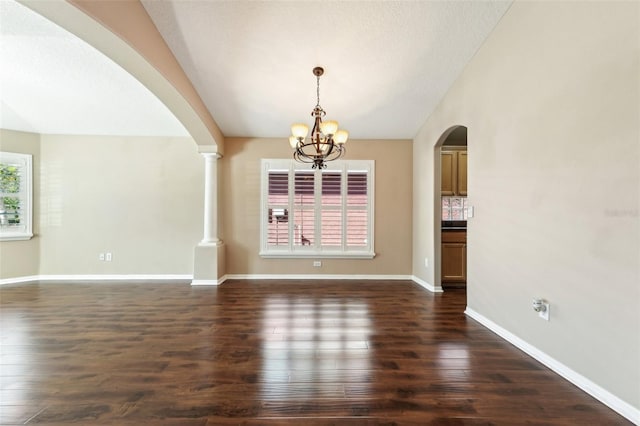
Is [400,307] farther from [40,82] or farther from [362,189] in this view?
[40,82]

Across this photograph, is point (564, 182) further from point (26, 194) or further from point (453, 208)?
point (26, 194)

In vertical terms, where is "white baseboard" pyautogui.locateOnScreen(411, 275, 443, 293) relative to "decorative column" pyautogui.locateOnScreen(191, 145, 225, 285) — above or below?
below

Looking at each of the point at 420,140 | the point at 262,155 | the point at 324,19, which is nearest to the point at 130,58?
the point at 324,19

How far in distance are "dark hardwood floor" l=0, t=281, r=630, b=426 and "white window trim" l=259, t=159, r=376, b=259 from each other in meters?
1.51

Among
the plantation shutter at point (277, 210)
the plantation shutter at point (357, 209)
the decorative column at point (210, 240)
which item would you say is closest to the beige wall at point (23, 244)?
the decorative column at point (210, 240)

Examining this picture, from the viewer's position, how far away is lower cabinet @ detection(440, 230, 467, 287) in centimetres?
Answer: 453

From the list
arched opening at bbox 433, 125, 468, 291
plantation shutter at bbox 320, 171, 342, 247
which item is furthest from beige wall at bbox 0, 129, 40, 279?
arched opening at bbox 433, 125, 468, 291

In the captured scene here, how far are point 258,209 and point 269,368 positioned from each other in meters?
3.34

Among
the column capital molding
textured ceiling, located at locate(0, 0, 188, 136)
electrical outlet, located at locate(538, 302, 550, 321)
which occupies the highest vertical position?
textured ceiling, located at locate(0, 0, 188, 136)

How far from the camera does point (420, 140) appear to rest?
4.79 m

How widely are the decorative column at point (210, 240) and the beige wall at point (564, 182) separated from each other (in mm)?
3867

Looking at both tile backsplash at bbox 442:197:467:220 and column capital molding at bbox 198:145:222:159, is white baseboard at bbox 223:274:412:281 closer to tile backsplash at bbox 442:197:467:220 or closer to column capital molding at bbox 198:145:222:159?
tile backsplash at bbox 442:197:467:220

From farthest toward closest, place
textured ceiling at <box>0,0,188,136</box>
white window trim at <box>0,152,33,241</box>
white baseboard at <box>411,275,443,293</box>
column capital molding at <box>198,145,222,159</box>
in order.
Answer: white window trim at <box>0,152,33,241</box> → column capital molding at <box>198,145,222,159</box> → white baseboard at <box>411,275,443,293</box> → textured ceiling at <box>0,0,188,136</box>

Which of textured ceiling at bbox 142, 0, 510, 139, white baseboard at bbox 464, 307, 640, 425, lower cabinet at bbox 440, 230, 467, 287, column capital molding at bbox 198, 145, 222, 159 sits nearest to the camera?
white baseboard at bbox 464, 307, 640, 425
